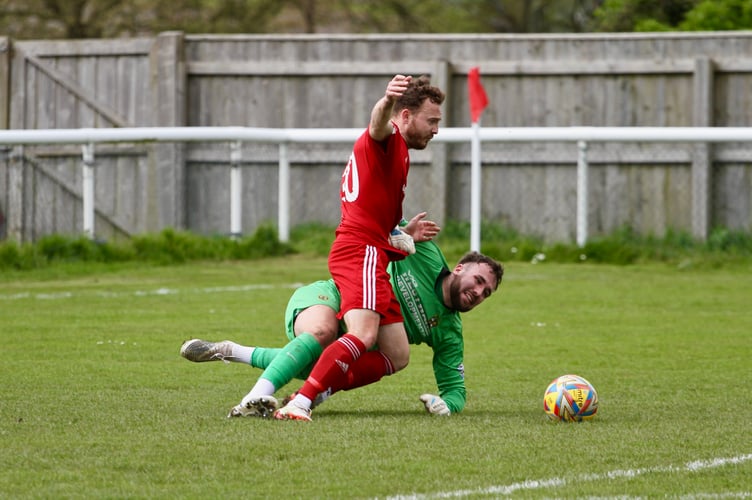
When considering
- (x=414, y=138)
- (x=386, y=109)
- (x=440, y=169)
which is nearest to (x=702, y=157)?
(x=440, y=169)

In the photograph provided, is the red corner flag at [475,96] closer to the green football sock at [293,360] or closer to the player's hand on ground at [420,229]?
the player's hand on ground at [420,229]

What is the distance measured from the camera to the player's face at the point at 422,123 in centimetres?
677

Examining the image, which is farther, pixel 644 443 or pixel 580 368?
pixel 580 368

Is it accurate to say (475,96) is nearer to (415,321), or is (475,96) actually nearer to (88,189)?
(88,189)

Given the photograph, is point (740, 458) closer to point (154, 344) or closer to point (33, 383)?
point (33, 383)

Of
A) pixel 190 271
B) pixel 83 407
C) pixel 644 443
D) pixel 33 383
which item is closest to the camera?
pixel 644 443

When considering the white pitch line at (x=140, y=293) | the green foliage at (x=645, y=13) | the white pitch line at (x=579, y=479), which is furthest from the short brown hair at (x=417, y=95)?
the green foliage at (x=645, y=13)

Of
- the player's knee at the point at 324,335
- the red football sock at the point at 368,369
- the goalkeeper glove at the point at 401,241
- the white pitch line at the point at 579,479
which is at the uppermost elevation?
the goalkeeper glove at the point at 401,241

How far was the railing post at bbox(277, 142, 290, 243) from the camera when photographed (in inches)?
675

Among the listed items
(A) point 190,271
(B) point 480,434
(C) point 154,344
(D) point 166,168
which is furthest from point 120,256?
(B) point 480,434

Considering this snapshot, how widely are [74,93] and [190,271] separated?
511 centimetres

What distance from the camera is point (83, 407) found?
6.76 m

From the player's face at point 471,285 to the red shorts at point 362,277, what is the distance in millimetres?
364

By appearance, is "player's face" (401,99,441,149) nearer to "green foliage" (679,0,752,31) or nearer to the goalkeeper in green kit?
the goalkeeper in green kit
